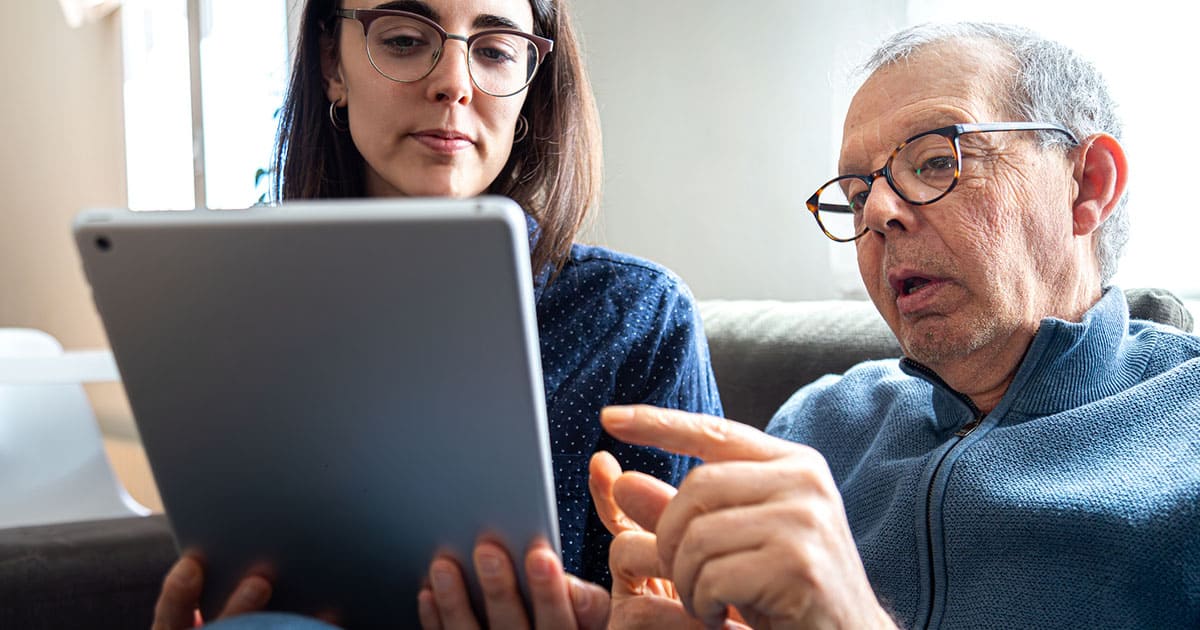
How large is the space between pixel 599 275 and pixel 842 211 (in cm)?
30

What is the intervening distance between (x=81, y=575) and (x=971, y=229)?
1.06 metres

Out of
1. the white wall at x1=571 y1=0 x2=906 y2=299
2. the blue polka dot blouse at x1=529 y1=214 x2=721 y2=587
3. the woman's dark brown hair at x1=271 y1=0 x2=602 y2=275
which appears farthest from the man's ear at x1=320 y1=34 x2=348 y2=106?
the white wall at x1=571 y1=0 x2=906 y2=299

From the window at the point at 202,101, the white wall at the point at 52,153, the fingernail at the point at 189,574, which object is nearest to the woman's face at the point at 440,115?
the fingernail at the point at 189,574

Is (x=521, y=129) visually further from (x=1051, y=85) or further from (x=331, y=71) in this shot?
(x=1051, y=85)

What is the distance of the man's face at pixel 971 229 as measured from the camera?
3.16ft

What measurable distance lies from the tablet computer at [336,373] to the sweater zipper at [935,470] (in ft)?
1.59

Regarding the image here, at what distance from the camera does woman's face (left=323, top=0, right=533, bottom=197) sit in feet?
3.75

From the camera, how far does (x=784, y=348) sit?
1.54m

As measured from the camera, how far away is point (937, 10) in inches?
80.5

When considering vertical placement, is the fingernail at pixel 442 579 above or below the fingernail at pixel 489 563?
below

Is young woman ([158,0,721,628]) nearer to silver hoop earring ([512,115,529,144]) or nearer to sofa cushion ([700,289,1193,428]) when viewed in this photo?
silver hoop earring ([512,115,529,144])

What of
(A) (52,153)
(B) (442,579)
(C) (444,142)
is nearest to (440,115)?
(C) (444,142)

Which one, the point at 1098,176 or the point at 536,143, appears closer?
the point at 1098,176

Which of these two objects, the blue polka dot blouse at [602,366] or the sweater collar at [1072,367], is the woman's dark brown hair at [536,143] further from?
the sweater collar at [1072,367]
